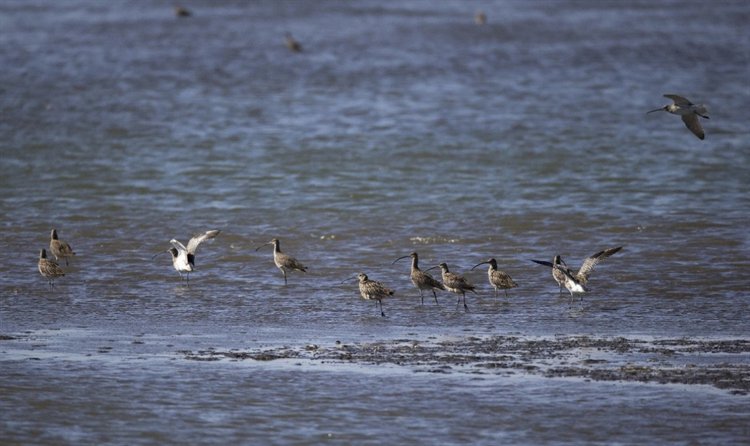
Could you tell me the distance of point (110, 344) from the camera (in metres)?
12.9

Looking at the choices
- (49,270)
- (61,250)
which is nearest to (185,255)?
(49,270)

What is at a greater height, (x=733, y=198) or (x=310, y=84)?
(x=310, y=84)

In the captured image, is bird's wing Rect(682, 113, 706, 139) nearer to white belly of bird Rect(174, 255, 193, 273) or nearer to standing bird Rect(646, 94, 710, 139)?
standing bird Rect(646, 94, 710, 139)

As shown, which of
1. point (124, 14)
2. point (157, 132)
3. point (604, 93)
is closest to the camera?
point (157, 132)

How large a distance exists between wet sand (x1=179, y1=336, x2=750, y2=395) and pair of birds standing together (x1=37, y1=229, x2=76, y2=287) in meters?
4.16

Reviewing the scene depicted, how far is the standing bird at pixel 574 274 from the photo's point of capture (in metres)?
15.0

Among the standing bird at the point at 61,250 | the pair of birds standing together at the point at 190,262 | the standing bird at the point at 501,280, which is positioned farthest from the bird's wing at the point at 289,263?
the standing bird at the point at 61,250

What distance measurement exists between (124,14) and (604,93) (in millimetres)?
24189

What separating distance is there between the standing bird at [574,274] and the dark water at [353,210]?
0.77 ft

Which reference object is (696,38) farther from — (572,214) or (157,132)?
(572,214)

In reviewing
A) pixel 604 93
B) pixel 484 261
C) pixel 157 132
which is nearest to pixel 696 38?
pixel 604 93

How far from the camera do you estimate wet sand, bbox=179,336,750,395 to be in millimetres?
11398

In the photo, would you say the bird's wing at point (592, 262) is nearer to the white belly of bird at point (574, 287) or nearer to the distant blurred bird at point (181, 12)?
the white belly of bird at point (574, 287)

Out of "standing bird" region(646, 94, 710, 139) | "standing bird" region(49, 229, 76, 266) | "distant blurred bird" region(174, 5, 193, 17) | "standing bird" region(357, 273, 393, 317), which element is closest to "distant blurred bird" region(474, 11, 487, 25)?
"distant blurred bird" region(174, 5, 193, 17)
